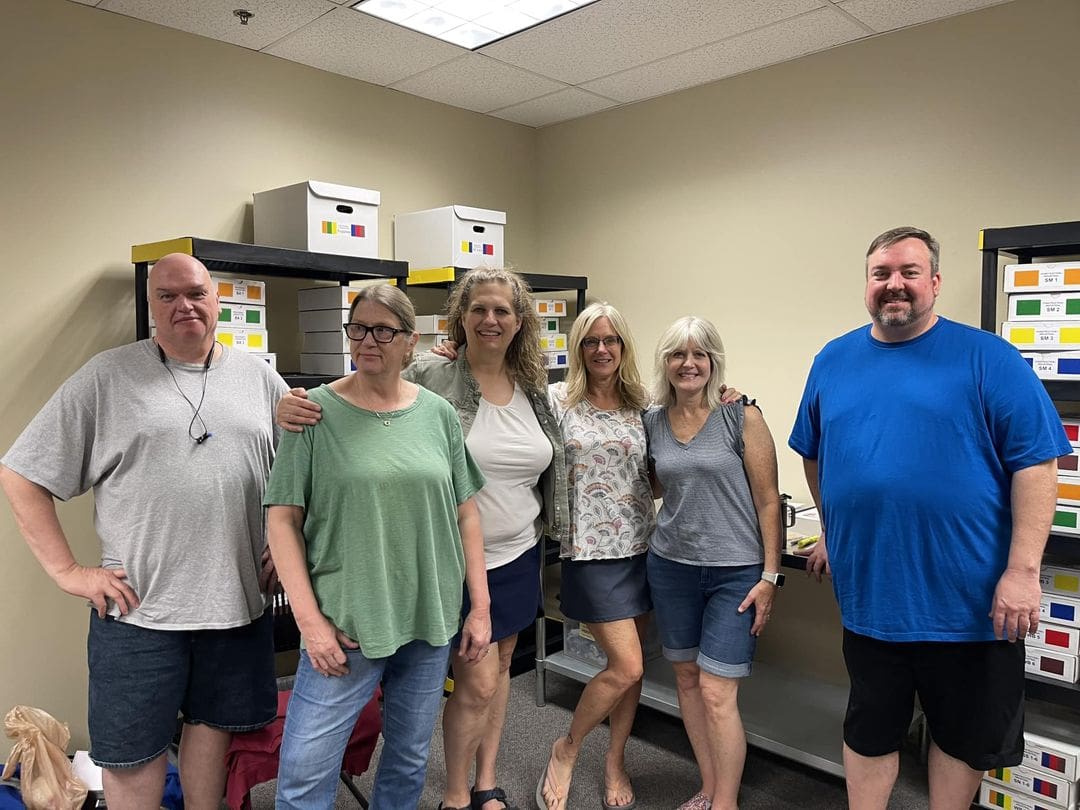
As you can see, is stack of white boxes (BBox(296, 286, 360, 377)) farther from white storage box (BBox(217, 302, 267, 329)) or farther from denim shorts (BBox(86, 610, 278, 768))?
denim shorts (BBox(86, 610, 278, 768))

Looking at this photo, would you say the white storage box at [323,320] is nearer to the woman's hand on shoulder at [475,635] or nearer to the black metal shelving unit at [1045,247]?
the woman's hand on shoulder at [475,635]

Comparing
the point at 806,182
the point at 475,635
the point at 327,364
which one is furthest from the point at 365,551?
the point at 806,182

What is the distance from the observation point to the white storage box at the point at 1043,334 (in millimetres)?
2039

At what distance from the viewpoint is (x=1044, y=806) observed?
2146mm

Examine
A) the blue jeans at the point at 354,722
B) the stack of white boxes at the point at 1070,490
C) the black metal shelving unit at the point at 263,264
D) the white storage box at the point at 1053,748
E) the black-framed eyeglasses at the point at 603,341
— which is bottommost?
the white storage box at the point at 1053,748

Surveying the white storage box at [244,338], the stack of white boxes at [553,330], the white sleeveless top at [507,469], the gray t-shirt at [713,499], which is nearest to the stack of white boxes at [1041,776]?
the gray t-shirt at [713,499]

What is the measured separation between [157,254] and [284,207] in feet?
1.65

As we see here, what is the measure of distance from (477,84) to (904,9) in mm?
1593

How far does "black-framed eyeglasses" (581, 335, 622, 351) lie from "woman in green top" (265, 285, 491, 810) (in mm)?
618

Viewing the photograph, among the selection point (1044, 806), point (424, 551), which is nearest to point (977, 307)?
point (1044, 806)

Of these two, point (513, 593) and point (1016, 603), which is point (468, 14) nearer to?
point (513, 593)

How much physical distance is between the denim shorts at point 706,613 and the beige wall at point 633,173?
1128 millimetres

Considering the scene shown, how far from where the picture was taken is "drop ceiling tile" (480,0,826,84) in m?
2.54

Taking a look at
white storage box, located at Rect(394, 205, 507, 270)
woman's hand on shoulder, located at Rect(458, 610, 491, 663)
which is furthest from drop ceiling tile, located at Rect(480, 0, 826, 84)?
woman's hand on shoulder, located at Rect(458, 610, 491, 663)
